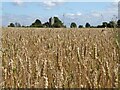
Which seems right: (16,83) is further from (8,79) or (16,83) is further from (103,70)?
(103,70)

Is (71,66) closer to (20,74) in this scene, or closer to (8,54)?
(20,74)

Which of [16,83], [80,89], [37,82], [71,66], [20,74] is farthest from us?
[71,66]

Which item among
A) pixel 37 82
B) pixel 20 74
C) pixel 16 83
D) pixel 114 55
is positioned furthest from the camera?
pixel 114 55

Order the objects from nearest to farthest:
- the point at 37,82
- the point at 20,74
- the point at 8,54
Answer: the point at 37,82, the point at 20,74, the point at 8,54

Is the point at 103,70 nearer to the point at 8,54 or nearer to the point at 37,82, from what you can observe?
the point at 37,82

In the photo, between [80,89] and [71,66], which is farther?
[71,66]

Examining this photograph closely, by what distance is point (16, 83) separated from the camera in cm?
228

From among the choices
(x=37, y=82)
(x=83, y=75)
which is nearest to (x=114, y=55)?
(x=83, y=75)

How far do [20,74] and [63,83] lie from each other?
1.93 feet

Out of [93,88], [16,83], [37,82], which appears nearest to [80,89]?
[93,88]

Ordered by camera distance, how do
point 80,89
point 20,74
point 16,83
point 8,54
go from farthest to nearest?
1. point 8,54
2. point 20,74
3. point 16,83
4. point 80,89

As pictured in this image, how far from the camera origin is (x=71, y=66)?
272 centimetres

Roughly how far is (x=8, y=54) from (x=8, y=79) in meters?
1.10

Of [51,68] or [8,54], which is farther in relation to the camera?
[8,54]
